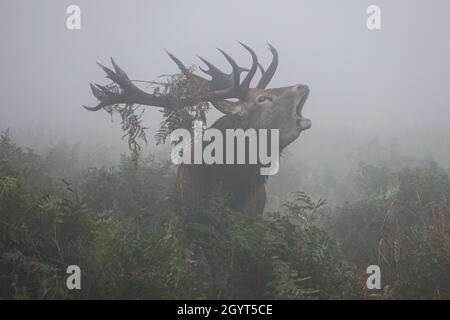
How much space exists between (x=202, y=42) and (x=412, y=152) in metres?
50.5

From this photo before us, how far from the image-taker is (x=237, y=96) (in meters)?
6.28

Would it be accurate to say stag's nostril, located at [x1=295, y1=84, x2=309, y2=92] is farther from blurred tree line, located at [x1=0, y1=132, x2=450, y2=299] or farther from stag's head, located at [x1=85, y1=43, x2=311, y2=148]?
blurred tree line, located at [x1=0, y1=132, x2=450, y2=299]

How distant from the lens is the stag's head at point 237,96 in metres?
5.71

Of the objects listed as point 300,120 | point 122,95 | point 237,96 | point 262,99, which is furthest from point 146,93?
point 300,120

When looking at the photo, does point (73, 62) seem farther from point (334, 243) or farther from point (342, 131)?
point (334, 243)

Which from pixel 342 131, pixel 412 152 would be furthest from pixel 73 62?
pixel 412 152

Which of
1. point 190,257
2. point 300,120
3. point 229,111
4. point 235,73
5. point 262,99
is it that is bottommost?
point 190,257

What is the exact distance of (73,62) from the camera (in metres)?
45.3

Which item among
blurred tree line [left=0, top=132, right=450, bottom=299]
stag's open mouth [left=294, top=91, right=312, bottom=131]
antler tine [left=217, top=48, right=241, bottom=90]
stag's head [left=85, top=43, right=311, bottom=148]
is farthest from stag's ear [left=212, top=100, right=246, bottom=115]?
blurred tree line [left=0, top=132, right=450, bottom=299]

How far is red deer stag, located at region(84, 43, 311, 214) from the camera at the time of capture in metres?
5.72

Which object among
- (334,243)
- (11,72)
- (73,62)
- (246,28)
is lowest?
(334,243)

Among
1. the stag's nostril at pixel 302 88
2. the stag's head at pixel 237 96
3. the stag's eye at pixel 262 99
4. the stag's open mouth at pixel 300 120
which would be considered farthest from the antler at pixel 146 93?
the stag's open mouth at pixel 300 120

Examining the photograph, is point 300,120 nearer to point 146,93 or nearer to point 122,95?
point 146,93

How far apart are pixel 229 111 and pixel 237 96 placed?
0.87 ft
